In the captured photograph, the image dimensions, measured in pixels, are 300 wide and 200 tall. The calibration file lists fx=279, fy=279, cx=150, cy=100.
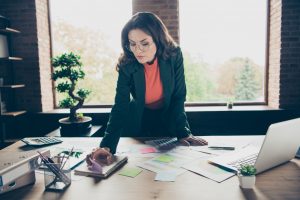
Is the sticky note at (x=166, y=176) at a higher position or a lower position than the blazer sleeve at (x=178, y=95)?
lower

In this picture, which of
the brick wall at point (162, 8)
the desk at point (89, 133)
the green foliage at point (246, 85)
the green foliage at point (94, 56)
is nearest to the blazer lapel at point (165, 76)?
the desk at point (89, 133)

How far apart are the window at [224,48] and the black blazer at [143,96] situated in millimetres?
2130

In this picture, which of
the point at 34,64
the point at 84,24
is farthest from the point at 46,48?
the point at 84,24

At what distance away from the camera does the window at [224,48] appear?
3.87 m

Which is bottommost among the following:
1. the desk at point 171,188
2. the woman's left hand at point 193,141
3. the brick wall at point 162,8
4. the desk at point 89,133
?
the desk at point 89,133

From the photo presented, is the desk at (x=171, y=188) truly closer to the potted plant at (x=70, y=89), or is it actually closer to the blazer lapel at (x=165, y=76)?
the blazer lapel at (x=165, y=76)

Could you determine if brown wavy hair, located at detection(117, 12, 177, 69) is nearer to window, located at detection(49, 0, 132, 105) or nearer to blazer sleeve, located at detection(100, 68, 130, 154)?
blazer sleeve, located at detection(100, 68, 130, 154)

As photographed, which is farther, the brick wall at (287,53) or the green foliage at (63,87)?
the brick wall at (287,53)

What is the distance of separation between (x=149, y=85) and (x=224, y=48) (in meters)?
2.36

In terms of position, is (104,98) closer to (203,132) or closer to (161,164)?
(203,132)

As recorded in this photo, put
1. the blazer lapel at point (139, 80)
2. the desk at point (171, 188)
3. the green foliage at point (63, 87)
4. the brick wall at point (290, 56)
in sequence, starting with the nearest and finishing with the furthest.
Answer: the desk at point (171, 188) < the blazer lapel at point (139, 80) < the green foliage at point (63, 87) < the brick wall at point (290, 56)

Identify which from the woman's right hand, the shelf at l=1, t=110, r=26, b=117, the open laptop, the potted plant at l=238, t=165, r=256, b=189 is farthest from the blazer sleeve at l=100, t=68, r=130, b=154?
the shelf at l=1, t=110, r=26, b=117

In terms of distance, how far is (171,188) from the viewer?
1076mm

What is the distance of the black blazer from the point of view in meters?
1.71
